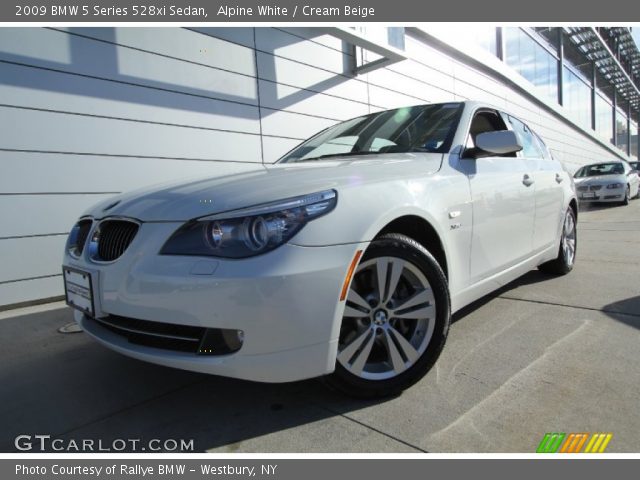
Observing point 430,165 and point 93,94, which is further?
point 93,94

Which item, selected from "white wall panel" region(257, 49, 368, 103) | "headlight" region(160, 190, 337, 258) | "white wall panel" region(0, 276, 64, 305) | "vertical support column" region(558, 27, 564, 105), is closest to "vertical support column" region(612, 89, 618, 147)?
"vertical support column" region(558, 27, 564, 105)

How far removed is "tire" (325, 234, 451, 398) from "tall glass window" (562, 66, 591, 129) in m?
29.5

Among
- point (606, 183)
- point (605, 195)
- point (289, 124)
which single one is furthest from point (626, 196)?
point (289, 124)

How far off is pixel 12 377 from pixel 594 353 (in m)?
3.30

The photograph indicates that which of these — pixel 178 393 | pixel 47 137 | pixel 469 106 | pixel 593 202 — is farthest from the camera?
pixel 593 202

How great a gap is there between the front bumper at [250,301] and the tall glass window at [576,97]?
3003 centimetres

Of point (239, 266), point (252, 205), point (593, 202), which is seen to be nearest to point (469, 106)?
point (252, 205)

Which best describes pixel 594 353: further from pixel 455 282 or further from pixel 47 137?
pixel 47 137

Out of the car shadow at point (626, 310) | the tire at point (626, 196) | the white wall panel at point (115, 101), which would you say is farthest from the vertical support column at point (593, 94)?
the car shadow at point (626, 310)

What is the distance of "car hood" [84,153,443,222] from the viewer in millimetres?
1809

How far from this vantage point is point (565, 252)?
170 inches

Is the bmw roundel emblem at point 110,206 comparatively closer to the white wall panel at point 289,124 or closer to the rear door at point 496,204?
the rear door at point 496,204

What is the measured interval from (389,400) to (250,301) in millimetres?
886

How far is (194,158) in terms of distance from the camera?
584cm
